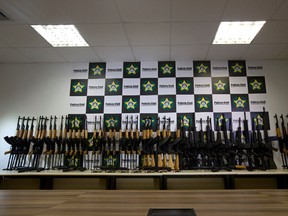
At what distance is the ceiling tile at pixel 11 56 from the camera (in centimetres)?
358

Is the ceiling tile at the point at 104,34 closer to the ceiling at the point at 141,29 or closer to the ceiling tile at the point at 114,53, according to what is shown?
the ceiling at the point at 141,29

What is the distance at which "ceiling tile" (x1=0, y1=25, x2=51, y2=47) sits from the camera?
2.91 metres

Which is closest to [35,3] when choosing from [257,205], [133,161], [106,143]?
[106,143]

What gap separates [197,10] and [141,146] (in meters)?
2.17

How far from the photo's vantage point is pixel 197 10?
252 cm

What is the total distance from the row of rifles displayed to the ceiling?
1135 millimetres

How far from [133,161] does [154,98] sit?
1.16m

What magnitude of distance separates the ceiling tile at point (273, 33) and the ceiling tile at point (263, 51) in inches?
5.5

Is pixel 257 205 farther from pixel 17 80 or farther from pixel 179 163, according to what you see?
pixel 17 80

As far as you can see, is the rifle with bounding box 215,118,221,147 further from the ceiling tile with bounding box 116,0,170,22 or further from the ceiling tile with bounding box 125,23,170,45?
the ceiling tile with bounding box 116,0,170,22

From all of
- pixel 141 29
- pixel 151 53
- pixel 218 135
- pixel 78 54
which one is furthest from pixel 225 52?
pixel 78 54

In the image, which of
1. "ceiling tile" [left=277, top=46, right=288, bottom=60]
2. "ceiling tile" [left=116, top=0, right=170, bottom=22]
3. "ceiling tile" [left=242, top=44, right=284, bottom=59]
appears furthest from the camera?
"ceiling tile" [left=277, top=46, right=288, bottom=60]

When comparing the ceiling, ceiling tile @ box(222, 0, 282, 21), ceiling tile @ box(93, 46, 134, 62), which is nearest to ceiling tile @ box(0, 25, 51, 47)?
the ceiling

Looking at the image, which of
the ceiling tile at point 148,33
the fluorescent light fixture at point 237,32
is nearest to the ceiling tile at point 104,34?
the ceiling tile at point 148,33
